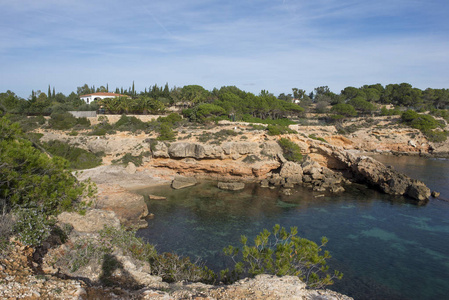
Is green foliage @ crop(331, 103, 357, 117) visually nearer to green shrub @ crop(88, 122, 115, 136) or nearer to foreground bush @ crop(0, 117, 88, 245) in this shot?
green shrub @ crop(88, 122, 115, 136)

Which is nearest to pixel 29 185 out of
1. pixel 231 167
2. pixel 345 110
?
pixel 231 167

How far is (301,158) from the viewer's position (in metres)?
35.5

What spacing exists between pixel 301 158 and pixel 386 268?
19791 millimetres

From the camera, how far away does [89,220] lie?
13.1 meters

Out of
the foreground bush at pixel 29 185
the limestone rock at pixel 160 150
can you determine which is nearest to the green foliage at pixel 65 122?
the limestone rock at pixel 160 150

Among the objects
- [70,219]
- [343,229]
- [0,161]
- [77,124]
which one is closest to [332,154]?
[343,229]

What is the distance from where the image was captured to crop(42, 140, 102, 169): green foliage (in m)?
33.3

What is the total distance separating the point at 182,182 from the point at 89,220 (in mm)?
18925

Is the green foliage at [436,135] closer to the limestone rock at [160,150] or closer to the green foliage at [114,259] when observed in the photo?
the limestone rock at [160,150]

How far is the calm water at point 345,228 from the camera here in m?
15.7

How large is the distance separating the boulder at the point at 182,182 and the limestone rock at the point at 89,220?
16834mm

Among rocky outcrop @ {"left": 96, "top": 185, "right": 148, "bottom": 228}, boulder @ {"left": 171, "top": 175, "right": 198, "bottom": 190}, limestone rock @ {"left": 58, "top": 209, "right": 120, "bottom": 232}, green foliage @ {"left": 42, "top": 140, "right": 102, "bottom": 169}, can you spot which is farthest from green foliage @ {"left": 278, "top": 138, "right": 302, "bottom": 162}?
limestone rock @ {"left": 58, "top": 209, "right": 120, "bottom": 232}

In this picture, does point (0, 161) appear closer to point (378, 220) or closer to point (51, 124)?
point (378, 220)

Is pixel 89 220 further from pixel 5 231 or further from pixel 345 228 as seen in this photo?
pixel 345 228
